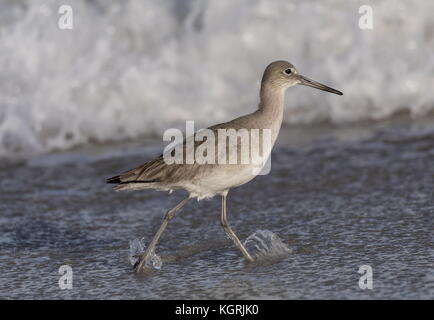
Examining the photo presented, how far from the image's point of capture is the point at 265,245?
17.9 ft

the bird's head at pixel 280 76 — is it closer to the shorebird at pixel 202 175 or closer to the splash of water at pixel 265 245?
the shorebird at pixel 202 175

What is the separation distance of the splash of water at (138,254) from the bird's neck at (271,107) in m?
1.05

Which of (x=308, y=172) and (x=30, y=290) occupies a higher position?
(x=308, y=172)

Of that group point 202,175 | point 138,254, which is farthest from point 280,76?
point 138,254

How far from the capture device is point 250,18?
995 cm

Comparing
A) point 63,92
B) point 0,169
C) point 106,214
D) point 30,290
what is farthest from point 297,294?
point 63,92

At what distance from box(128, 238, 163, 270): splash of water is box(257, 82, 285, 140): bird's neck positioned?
105 cm

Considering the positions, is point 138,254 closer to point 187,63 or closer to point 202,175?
point 202,175

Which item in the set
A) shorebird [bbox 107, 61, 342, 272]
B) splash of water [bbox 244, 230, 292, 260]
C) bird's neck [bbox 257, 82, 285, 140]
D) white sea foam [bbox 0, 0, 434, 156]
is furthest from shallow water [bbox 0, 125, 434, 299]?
bird's neck [bbox 257, 82, 285, 140]

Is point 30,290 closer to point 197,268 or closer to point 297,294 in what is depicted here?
point 197,268

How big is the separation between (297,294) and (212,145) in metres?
1.11

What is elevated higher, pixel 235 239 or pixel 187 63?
pixel 187 63

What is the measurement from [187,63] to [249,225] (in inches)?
155

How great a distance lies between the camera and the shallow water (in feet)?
16.0
